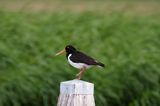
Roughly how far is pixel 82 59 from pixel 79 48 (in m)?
4.42

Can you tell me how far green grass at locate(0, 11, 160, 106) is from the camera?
9.72 m

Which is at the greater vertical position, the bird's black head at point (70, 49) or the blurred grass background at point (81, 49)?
the blurred grass background at point (81, 49)

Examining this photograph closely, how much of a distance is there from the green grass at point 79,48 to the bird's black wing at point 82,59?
3.10 m

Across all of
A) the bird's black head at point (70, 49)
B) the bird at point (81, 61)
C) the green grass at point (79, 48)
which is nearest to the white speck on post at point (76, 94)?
the bird at point (81, 61)

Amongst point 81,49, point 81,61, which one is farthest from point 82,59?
point 81,49

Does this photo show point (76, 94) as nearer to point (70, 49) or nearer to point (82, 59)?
point (82, 59)

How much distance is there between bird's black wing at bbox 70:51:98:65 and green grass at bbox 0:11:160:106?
3.10m

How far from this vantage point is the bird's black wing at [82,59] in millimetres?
6219

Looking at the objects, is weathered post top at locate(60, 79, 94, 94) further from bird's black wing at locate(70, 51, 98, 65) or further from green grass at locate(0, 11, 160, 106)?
green grass at locate(0, 11, 160, 106)

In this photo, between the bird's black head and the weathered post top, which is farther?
the bird's black head

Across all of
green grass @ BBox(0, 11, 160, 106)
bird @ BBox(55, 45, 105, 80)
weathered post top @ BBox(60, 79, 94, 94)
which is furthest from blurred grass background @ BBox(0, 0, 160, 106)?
weathered post top @ BBox(60, 79, 94, 94)

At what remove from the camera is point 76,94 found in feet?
17.8

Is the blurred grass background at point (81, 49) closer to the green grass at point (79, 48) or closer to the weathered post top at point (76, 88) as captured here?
the green grass at point (79, 48)

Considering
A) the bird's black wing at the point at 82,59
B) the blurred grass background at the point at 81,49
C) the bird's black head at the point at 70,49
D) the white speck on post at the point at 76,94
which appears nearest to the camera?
the white speck on post at the point at 76,94
